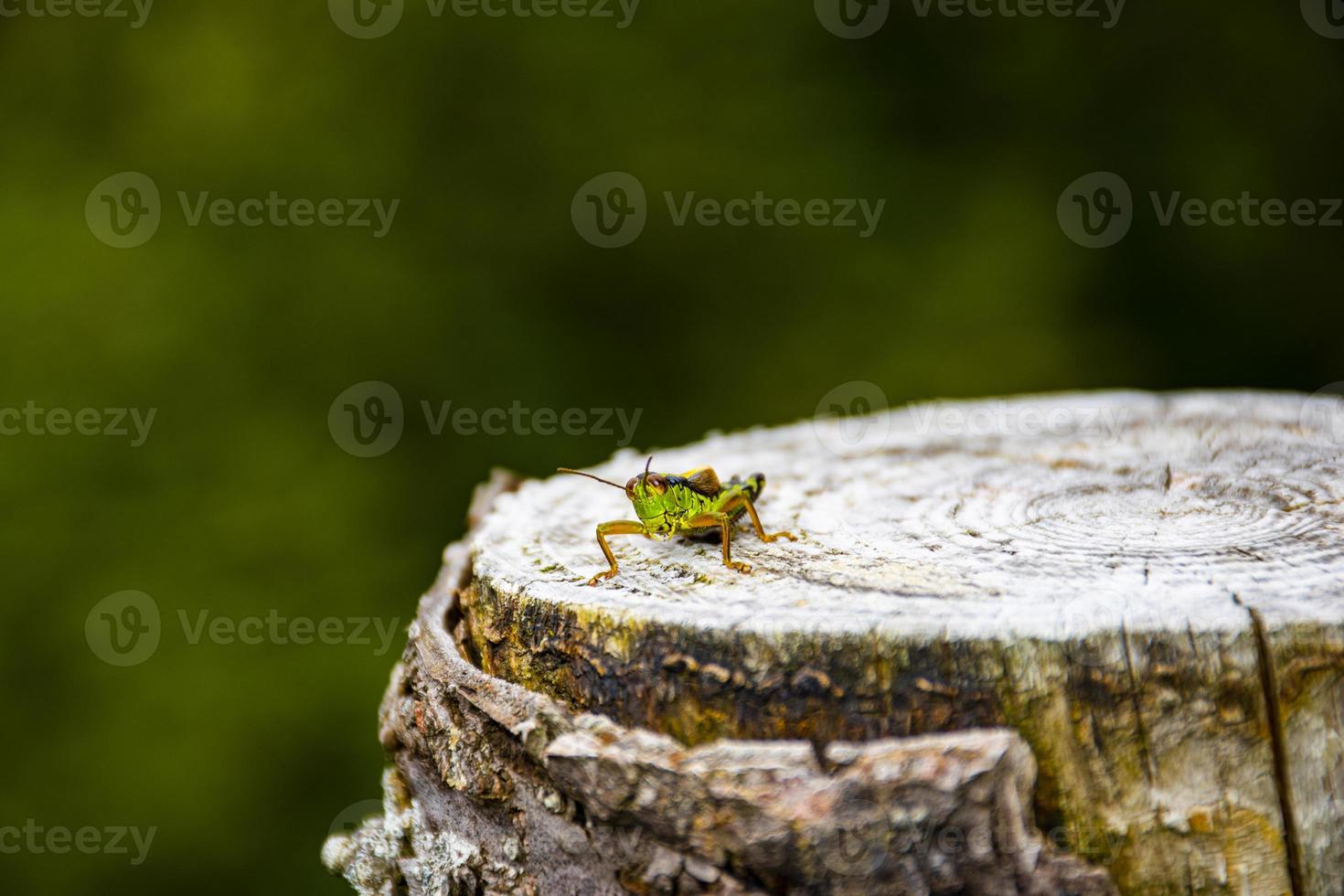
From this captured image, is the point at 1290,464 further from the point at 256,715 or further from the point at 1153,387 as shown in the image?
the point at 256,715

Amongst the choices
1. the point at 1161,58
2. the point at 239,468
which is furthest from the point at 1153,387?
the point at 239,468

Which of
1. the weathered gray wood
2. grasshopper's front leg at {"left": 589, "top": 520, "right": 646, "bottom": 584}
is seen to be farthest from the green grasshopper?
the weathered gray wood

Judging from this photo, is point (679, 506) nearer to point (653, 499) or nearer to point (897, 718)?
point (653, 499)

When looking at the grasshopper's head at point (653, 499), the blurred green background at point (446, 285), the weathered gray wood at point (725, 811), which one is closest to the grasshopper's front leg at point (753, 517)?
the grasshopper's head at point (653, 499)

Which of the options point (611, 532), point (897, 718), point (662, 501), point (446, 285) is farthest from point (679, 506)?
point (446, 285)

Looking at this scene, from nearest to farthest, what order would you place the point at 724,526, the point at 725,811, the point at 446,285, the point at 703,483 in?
the point at 725,811 → the point at 724,526 → the point at 703,483 → the point at 446,285
